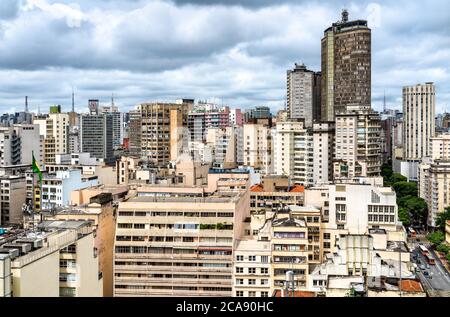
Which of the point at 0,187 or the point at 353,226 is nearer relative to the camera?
the point at 353,226

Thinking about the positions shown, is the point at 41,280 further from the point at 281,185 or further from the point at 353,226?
the point at 281,185

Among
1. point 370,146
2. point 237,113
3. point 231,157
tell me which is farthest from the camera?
point 237,113

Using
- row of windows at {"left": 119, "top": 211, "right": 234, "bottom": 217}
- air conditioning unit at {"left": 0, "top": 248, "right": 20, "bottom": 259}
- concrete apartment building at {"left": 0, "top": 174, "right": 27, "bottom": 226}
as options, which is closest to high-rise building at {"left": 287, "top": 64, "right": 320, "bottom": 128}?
concrete apartment building at {"left": 0, "top": 174, "right": 27, "bottom": 226}

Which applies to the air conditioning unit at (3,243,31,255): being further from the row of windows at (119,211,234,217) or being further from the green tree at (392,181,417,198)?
the green tree at (392,181,417,198)

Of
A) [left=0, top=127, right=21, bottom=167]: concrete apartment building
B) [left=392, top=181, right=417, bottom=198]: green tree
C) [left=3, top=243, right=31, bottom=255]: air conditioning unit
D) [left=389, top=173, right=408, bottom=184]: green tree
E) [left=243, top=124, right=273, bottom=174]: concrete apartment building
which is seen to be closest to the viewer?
[left=3, top=243, right=31, bottom=255]: air conditioning unit

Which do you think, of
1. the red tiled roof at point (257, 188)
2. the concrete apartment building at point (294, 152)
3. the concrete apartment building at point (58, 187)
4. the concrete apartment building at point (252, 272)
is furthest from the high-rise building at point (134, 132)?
the concrete apartment building at point (252, 272)

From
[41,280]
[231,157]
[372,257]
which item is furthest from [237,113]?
[41,280]

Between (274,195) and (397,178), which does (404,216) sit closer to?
(274,195)
